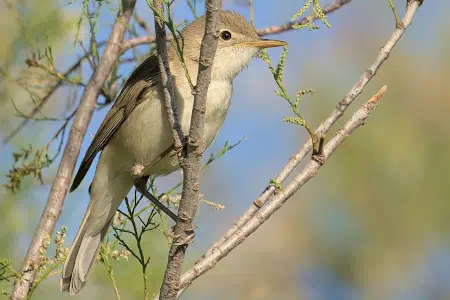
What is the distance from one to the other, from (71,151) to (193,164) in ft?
4.10

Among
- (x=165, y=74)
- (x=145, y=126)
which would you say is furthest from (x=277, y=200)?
(x=145, y=126)

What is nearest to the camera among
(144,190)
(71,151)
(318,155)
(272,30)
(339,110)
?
(318,155)

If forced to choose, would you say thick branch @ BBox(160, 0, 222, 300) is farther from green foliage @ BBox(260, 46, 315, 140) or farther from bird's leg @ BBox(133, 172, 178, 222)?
bird's leg @ BBox(133, 172, 178, 222)

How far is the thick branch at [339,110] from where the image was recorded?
9.80ft

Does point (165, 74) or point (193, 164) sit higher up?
point (165, 74)

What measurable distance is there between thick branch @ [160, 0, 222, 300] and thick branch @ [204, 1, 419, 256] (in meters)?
0.14

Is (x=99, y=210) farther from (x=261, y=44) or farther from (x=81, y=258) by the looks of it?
(x=261, y=44)

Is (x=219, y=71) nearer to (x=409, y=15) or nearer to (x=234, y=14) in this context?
(x=234, y=14)

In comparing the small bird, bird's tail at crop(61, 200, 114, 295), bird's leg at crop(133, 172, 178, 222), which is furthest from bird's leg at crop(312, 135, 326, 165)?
bird's tail at crop(61, 200, 114, 295)

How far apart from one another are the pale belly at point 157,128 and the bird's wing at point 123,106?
49 mm

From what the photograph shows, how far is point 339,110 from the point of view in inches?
119

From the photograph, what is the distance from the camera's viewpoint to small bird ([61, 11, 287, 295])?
3.90m

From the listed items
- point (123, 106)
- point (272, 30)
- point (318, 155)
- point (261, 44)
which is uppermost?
point (272, 30)

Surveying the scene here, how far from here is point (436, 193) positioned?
561cm
